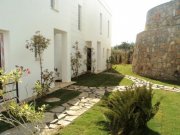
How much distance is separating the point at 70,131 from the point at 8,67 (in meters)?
3.32

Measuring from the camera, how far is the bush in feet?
16.8

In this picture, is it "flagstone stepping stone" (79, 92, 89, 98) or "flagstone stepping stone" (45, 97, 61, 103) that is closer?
"flagstone stepping stone" (45, 97, 61, 103)

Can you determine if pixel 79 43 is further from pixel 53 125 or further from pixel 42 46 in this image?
pixel 53 125

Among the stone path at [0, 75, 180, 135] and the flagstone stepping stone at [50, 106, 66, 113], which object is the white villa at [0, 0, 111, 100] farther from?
the stone path at [0, 75, 180, 135]

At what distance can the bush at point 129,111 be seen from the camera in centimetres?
511

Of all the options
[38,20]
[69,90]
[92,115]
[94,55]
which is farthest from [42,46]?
[94,55]

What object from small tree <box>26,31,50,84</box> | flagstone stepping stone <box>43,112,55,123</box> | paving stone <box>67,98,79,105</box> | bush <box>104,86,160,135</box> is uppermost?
small tree <box>26,31,50,84</box>

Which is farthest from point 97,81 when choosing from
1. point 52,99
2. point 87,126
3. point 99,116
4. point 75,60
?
point 87,126

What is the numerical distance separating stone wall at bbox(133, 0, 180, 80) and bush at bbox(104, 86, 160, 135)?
9481 millimetres

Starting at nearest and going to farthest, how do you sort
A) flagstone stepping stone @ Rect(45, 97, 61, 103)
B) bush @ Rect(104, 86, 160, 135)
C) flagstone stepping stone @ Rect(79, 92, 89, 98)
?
bush @ Rect(104, 86, 160, 135)
flagstone stepping stone @ Rect(45, 97, 61, 103)
flagstone stepping stone @ Rect(79, 92, 89, 98)

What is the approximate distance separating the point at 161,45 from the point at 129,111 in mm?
11481

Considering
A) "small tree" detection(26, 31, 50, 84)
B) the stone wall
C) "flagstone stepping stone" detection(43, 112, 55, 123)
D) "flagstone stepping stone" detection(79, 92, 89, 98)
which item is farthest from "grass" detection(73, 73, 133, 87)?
"flagstone stepping stone" detection(43, 112, 55, 123)

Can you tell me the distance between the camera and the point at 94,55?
1992 cm

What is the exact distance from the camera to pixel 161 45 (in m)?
15.8
